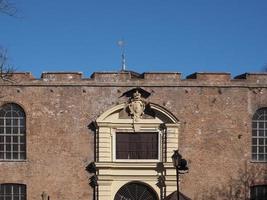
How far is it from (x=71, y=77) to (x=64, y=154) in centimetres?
361

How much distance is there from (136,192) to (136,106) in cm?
401

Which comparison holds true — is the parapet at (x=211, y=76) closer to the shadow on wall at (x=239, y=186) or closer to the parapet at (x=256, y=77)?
the parapet at (x=256, y=77)

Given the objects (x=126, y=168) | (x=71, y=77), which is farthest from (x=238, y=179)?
(x=71, y=77)

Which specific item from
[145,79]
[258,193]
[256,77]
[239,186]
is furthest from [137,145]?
[256,77]

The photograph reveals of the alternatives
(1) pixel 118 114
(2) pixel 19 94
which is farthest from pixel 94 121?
(2) pixel 19 94

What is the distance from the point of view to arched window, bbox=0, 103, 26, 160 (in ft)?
89.8

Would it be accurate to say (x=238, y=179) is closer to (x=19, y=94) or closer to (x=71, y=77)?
(x=71, y=77)

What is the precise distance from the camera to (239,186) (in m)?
27.3

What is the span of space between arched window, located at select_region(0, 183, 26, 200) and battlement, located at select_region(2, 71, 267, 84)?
486 cm

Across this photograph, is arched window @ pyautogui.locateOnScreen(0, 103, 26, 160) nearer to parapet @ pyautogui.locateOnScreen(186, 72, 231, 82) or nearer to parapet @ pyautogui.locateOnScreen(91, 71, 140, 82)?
parapet @ pyautogui.locateOnScreen(91, 71, 140, 82)

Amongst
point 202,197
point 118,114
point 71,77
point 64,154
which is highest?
point 71,77

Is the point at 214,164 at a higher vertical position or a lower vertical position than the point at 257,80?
lower

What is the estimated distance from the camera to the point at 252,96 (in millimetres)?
27828

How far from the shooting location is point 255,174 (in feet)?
89.8
